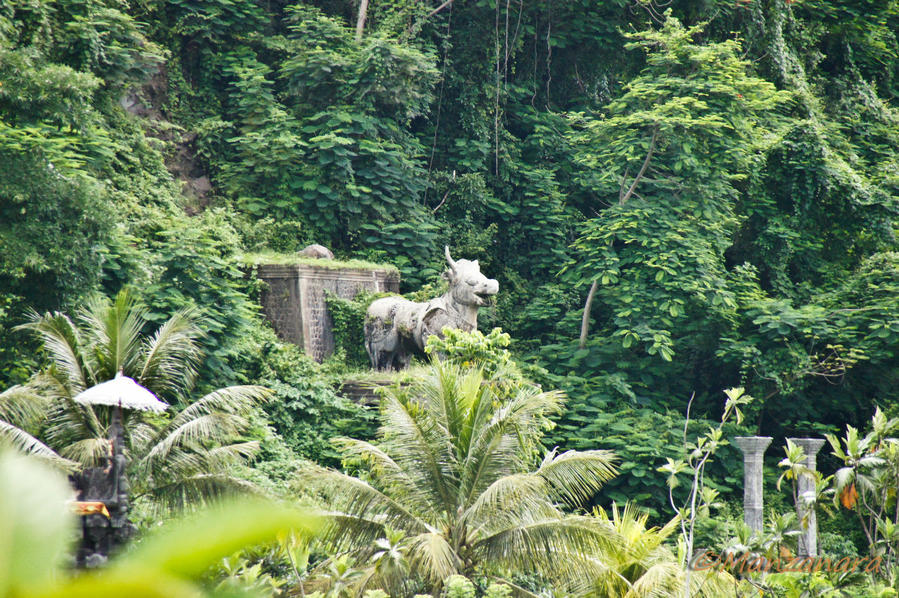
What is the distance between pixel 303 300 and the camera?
52.4ft

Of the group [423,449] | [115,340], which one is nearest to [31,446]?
[115,340]

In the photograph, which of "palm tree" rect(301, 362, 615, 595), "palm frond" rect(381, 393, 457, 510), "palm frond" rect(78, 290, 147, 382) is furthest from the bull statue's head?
"palm frond" rect(78, 290, 147, 382)

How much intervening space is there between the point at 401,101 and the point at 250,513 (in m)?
18.7

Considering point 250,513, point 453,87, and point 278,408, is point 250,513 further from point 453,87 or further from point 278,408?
point 453,87

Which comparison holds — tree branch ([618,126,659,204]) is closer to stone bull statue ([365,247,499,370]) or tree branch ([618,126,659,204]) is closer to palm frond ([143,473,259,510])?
stone bull statue ([365,247,499,370])

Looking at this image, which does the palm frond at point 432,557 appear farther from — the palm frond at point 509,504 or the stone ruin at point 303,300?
the stone ruin at point 303,300

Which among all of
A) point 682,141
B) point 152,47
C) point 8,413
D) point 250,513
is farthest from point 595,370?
point 250,513

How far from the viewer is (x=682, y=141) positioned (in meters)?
17.6

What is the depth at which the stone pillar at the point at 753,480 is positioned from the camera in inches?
496

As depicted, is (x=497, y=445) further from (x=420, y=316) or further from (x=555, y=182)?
(x=555, y=182)

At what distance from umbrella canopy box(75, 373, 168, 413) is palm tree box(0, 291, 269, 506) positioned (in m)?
0.93

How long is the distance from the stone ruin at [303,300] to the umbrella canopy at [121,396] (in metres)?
7.49

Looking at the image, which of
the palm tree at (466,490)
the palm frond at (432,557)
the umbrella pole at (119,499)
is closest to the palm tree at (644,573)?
the palm tree at (466,490)

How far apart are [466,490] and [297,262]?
7.38 m
